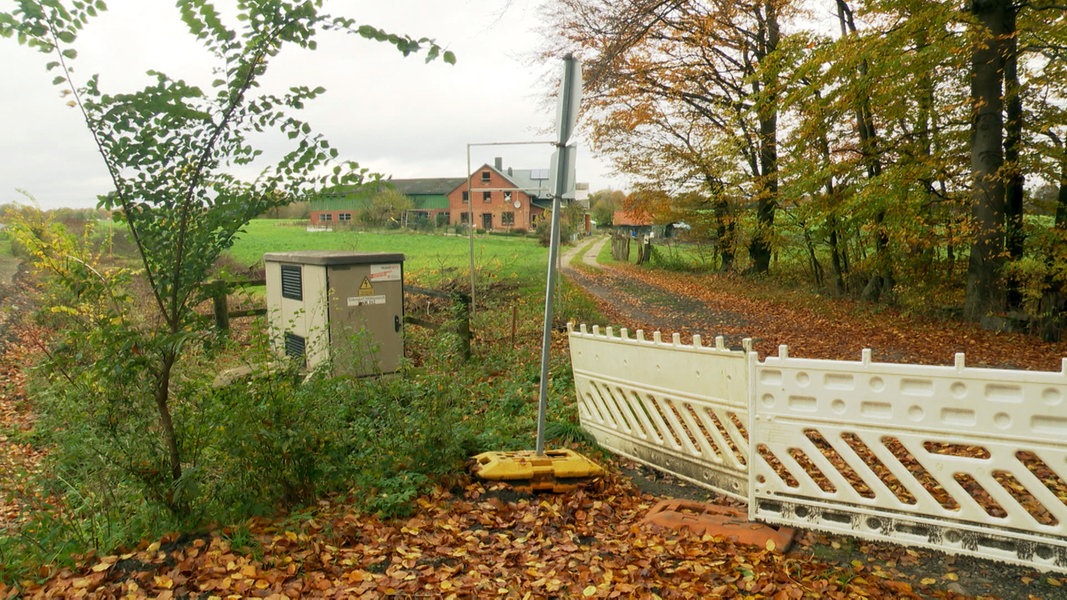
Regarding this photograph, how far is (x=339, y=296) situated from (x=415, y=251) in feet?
52.5

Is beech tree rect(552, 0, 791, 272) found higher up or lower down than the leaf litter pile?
higher up

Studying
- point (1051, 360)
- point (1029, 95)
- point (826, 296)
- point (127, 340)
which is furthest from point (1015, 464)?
point (826, 296)

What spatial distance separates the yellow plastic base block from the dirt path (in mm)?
645

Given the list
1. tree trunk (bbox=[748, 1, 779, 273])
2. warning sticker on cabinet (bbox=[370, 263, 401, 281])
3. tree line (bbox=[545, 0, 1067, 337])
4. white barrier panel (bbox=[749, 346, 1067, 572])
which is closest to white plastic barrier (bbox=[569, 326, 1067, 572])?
white barrier panel (bbox=[749, 346, 1067, 572])

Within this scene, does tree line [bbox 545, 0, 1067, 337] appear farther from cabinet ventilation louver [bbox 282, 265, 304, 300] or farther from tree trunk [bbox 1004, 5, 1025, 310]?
cabinet ventilation louver [bbox 282, 265, 304, 300]

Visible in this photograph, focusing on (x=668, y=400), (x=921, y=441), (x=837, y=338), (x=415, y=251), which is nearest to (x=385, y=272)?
(x=668, y=400)

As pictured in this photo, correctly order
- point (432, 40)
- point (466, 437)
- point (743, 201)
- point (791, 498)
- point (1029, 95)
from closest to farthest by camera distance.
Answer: point (432, 40), point (791, 498), point (466, 437), point (1029, 95), point (743, 201)

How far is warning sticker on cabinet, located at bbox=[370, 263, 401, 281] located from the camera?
27.3 feet

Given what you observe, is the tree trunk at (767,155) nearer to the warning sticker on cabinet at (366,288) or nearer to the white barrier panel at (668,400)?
the warning sticker on cabinet at (366,288)

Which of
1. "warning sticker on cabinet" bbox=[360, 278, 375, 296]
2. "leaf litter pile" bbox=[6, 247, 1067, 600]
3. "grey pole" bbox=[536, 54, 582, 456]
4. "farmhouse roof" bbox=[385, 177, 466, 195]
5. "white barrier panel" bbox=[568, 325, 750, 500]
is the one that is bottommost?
"leaf litter pile" bbox=[6, 247, 1067, 600]

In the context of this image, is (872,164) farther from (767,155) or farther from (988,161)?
(767,155)

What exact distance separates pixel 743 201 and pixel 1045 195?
913 centimetres

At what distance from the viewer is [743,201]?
75.4 ft

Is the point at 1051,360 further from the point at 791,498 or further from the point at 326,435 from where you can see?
the point at 326,435
